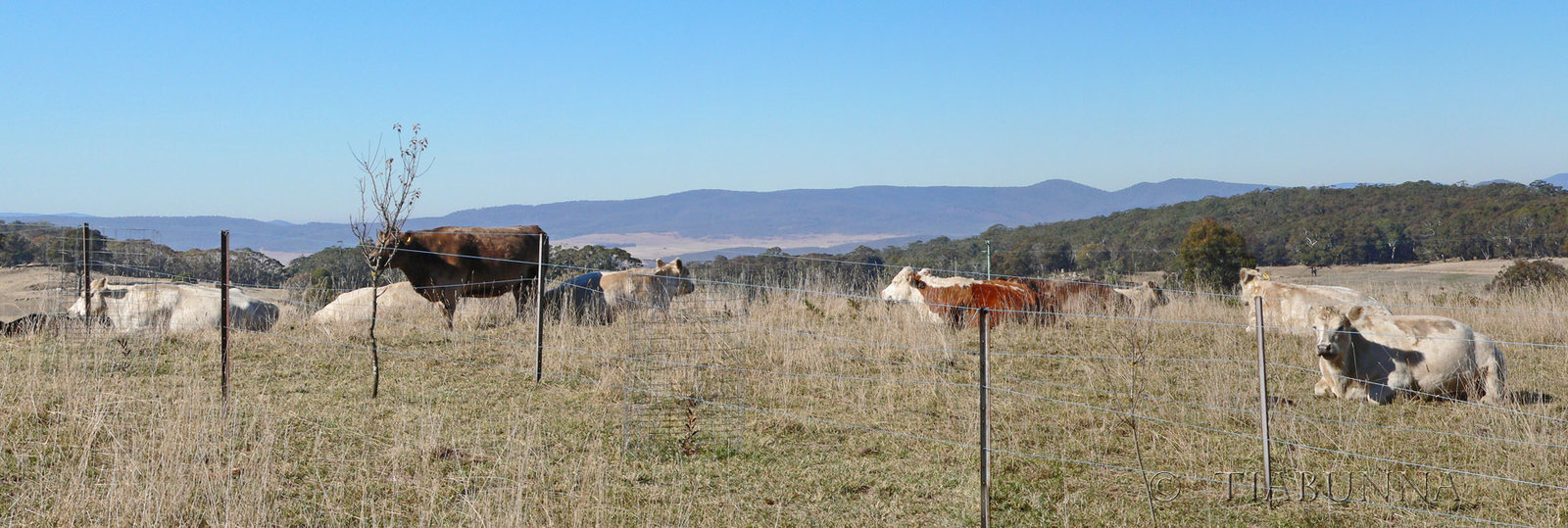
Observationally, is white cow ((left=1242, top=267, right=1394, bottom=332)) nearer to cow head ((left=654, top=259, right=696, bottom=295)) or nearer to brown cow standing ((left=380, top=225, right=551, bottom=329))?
cow head ((left=654, top=259, right=696, bottom=295))

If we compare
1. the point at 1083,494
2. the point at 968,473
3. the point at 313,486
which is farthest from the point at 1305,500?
the point at 313,486

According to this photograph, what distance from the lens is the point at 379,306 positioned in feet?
42.7

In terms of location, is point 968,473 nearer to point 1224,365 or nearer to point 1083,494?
point 1083,494

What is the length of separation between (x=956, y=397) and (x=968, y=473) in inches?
Result: 81.9

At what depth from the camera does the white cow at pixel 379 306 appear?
12.7 meters

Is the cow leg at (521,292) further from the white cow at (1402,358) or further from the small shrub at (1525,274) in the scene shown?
the small shrub at (1525,274)

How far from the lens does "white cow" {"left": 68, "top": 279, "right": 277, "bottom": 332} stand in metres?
11.6

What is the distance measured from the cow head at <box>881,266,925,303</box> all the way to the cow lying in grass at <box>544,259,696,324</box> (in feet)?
9.74

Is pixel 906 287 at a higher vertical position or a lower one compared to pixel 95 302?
higher

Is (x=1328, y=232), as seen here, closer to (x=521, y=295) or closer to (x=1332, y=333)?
(x=1332, y=333)

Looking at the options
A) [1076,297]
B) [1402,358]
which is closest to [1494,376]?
[1402,358]

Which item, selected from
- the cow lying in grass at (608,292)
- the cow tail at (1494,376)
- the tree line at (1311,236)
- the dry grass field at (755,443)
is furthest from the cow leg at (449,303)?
the cow tail at (1494,376)
